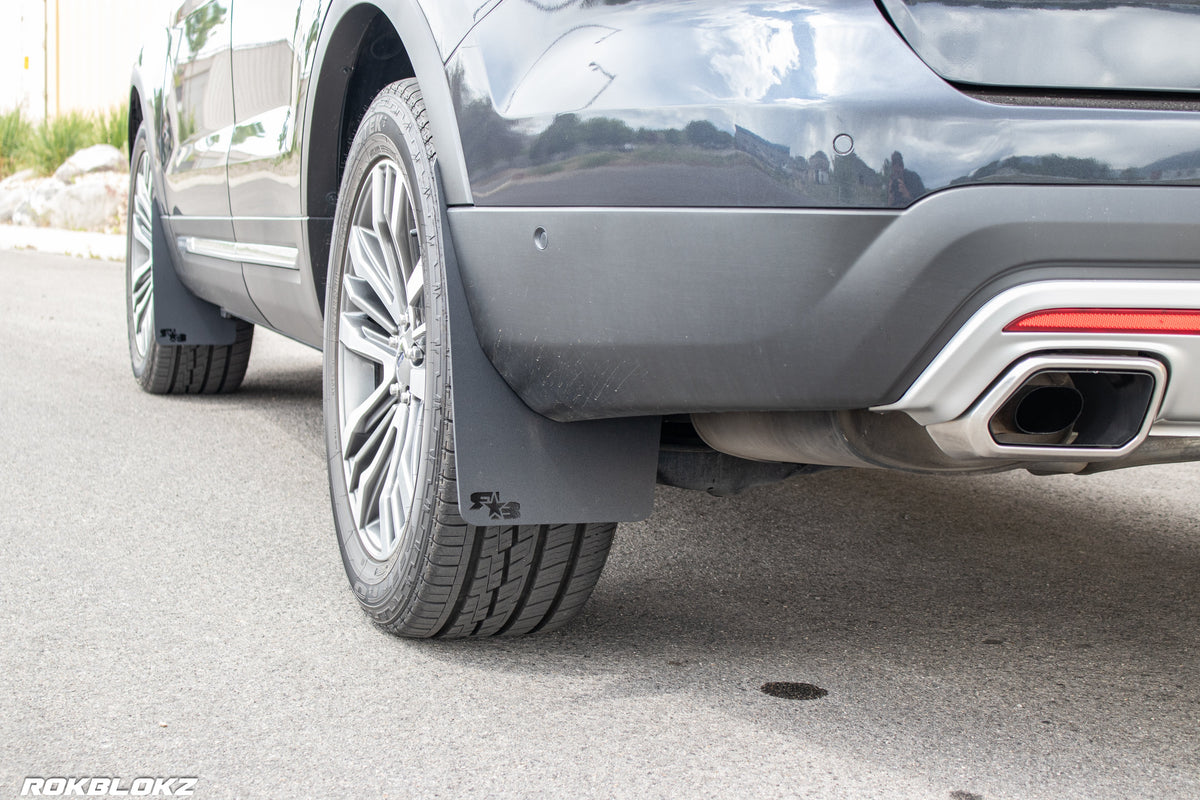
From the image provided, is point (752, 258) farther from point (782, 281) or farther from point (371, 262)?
point (371, 262)

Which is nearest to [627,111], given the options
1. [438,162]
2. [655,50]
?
[655,50]

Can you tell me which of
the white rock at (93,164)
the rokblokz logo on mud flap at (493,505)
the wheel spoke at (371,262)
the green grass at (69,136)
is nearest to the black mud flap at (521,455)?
the rokblokz logo on mud flap at (493,505)

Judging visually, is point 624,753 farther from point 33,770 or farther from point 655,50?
point 655,50

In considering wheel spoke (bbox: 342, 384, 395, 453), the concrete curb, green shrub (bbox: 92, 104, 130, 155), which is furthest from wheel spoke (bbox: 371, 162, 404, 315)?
green shrub (bbox: 92, 104, 130, 155)

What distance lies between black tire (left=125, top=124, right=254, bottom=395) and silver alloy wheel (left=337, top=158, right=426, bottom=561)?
2215 mm

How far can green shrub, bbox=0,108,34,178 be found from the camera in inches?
682

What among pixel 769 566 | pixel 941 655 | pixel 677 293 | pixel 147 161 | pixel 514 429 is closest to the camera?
pixel 677 293

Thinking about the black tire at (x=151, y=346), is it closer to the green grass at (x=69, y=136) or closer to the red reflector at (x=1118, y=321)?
the red reflector at (x=1118, y=321)

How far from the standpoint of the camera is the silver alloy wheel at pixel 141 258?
485 centimetres

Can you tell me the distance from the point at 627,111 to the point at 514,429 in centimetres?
55

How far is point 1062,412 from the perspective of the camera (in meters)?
1.74

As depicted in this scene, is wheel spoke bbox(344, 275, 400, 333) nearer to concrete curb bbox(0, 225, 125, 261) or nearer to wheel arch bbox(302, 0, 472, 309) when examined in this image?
wheel arch bbox(302, 0, 472, 309)

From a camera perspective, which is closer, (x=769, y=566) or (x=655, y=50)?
(x=655, y=50)

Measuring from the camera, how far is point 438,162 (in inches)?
81.4
